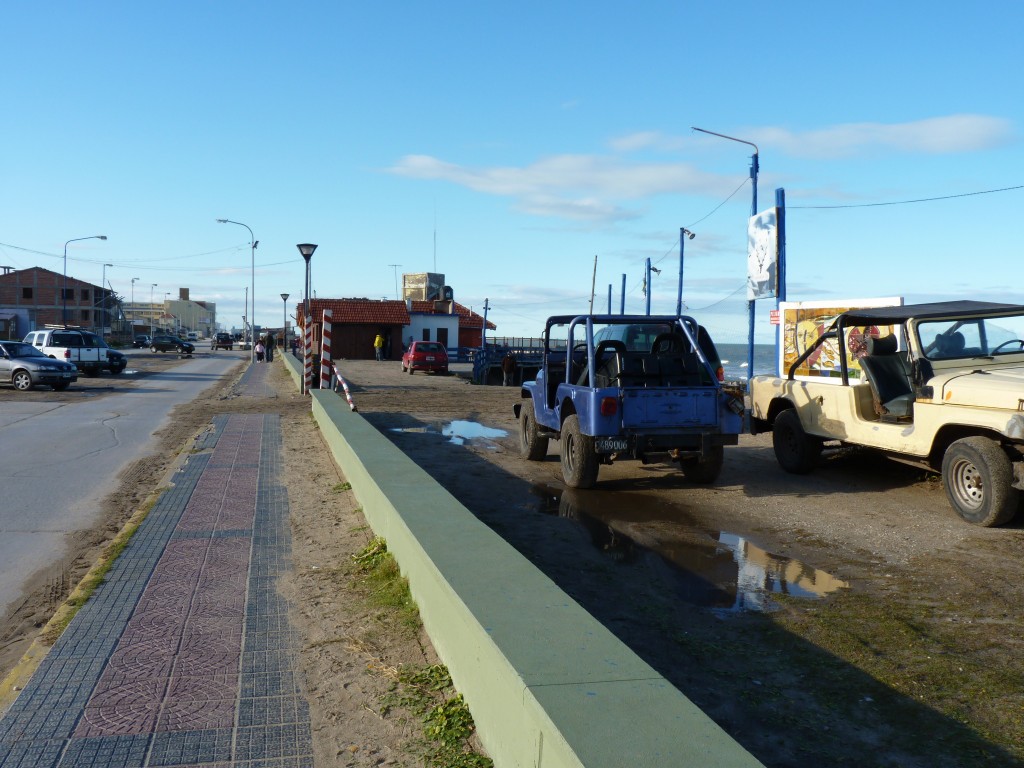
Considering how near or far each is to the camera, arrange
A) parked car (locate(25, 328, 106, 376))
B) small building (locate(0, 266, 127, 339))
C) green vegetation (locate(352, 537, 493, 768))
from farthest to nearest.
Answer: small building (locate(0, 266, 127, 339))
parked car (locate(25, 328, 106, 376))
green vegetation (locate(352, 537, 493, 768))

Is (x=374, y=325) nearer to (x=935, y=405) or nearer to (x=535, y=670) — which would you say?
(x=935, y=405)

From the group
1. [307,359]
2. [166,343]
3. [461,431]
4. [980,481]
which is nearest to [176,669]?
[980,481]

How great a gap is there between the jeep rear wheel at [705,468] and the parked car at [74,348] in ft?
95.9

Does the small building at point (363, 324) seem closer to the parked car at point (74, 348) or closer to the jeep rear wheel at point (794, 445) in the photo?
the parked car at point (74, 348)

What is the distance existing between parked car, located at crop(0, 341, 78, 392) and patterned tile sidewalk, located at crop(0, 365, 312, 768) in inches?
821

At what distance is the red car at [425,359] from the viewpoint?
40.3 metres

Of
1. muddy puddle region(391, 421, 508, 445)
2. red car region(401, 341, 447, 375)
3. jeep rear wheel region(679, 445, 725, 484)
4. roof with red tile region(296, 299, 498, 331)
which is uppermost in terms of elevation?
roof with red tile region(296, 299, 498, 331)

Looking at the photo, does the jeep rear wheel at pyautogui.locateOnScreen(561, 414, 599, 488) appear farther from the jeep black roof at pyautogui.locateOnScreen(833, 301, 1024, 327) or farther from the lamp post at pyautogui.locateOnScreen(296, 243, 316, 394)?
the lamp post at pyautogui.locateOnScreen(296, 243, 316, 394)

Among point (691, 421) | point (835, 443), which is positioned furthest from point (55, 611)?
point (835, 443)

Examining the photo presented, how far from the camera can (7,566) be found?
6.96 metres

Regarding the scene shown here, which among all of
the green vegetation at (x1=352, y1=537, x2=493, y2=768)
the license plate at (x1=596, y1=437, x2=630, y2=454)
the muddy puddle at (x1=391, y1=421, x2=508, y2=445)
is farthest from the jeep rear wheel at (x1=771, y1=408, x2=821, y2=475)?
the green vegetation at (x1=352, y1=537, x2=493, y2=768)

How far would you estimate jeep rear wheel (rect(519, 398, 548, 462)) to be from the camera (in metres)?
12.5

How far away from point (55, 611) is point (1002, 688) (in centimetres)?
564

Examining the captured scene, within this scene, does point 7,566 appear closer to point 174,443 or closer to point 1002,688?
point 1002,688
